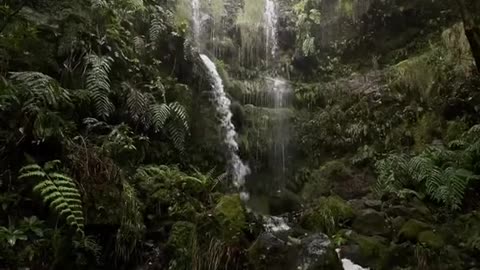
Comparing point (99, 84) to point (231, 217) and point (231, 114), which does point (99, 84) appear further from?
point (231, 114)

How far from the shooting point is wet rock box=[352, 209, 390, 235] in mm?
5455

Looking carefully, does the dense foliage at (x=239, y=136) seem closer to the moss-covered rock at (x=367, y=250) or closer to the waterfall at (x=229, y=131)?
the moss-covered rock at (x=367, y=250)

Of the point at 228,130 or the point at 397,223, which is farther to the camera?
the point at 228,130

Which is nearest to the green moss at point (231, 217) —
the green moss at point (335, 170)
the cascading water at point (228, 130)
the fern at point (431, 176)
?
the fern at point (431, 176)

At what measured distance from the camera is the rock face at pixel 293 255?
4324mm

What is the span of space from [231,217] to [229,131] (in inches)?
157

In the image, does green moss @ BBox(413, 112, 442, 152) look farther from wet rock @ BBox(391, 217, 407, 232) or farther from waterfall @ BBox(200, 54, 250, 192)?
waterfall @ BBox(200, 54, 250, 192)

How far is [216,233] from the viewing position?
4.70 metres

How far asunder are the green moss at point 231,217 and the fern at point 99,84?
6.13 ft

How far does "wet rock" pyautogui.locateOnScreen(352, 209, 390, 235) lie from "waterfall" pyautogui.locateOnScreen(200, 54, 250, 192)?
2.92 m

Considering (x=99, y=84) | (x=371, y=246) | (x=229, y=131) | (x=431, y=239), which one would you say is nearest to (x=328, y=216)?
(x=371, y=246)

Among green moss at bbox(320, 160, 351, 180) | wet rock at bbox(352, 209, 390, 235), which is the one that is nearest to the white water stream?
green moss at bbox(320, 160, 351, 180)

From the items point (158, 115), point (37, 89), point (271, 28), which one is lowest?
point (158, 115)

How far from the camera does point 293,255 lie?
14.6 feet
